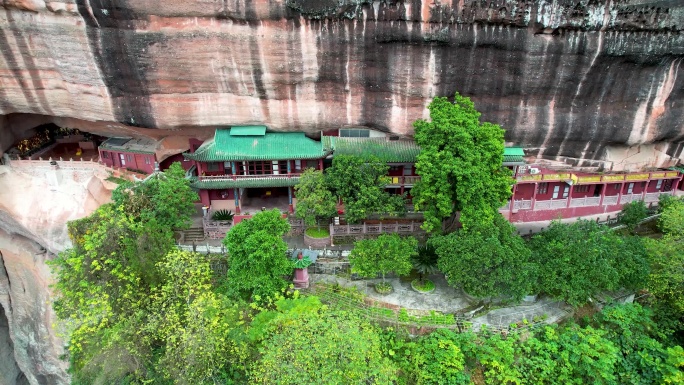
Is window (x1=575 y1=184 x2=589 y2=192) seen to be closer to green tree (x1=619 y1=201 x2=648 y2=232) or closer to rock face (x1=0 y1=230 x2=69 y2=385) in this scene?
green tree (x1=619 y1=201 x2=648 y2=232)

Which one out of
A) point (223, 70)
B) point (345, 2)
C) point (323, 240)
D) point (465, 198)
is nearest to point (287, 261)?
point (323, 240)

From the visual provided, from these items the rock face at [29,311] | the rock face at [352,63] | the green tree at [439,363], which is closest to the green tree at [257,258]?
the green tree at [439,363]

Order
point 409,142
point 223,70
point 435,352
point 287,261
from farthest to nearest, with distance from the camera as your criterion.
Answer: point 409,142 < point 223,70 < point 287,261 < point 435,352

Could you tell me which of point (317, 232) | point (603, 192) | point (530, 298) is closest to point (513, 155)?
point (603, 192)

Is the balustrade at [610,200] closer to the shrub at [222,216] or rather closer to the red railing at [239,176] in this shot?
the red railing at [239,176]

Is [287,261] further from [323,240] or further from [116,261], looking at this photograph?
[116,261]

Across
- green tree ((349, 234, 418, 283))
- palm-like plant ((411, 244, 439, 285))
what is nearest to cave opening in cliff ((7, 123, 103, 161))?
green tree ((349, 234, 418, 283))
